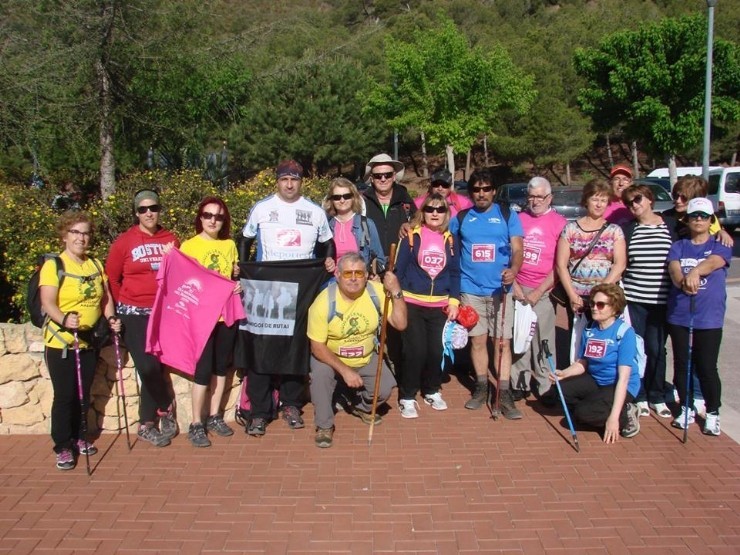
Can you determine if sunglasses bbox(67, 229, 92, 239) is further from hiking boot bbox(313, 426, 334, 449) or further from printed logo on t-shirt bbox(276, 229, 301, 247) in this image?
hiking boot bbox(313, 426, 334, 449)

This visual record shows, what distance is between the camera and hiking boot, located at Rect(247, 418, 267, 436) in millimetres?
5016

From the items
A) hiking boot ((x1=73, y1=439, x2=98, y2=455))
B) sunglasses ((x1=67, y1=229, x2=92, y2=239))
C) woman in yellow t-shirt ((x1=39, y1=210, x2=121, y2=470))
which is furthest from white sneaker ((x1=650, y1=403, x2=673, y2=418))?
sunglasses ((x1=67, y1=229, x2=92, y2=239))

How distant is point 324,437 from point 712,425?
9.42 ft

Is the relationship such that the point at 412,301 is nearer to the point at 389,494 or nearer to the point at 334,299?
the point at 334,299

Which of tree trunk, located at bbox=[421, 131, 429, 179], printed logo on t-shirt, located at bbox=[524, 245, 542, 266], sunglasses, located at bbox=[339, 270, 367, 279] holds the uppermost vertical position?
tree trunk, located at bbox=[421, 131, 429, 179]

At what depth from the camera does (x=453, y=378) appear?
6414 millimetres

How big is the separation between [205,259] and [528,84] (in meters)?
25.1

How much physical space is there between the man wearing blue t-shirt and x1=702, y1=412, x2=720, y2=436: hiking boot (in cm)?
136

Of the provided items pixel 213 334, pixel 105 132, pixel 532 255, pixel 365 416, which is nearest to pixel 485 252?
pixel 532 255

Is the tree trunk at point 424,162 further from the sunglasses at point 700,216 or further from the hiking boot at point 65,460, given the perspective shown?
the hiking boot at point 65,460

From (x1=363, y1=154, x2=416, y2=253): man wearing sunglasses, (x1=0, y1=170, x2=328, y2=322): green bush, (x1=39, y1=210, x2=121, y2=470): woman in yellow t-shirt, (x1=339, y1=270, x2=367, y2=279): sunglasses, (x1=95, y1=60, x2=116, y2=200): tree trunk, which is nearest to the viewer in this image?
(x1=39, y1=210, x2=121, y2=470): woman in yellow t-shirt

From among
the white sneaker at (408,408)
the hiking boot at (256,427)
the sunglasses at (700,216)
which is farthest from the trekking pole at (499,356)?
the hiking boot at (256,427)

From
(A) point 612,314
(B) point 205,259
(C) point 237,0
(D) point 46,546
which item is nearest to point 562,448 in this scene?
(A) point 612,314

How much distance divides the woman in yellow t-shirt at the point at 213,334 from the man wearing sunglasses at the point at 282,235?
8.3 inches
